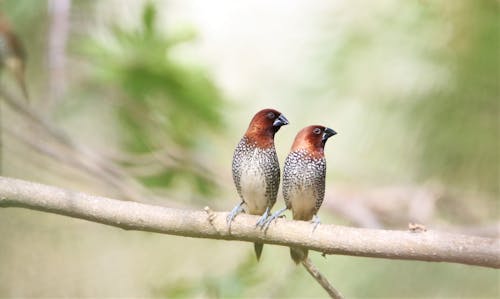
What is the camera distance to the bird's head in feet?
4.61

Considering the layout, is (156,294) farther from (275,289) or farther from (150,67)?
(150,67)

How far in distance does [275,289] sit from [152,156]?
0.95 m

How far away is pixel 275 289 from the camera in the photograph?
2.62 metres

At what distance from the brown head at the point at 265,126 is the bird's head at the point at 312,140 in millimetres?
52

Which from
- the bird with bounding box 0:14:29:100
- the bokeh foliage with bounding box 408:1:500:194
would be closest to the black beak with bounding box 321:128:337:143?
the bokeh foliage with bounding box 408:1:500:194

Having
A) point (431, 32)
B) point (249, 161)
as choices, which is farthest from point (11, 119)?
point (249, 161)

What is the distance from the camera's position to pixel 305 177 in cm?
146

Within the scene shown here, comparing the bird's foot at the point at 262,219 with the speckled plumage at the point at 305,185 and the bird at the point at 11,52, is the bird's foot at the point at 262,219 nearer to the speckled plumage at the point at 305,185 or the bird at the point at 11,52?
the speckled plumage at the point at 305,185

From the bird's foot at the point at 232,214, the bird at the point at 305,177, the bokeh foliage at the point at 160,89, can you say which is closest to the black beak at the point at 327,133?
the bird at the point at 305,177

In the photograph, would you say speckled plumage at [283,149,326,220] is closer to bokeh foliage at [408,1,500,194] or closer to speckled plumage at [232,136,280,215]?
speckled plumage at [232,136,280,215]

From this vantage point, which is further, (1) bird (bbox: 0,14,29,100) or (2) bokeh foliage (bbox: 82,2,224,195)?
(2) bokeh foliage (bbox: 82,2,224,195)

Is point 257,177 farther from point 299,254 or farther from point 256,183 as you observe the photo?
point 299,254

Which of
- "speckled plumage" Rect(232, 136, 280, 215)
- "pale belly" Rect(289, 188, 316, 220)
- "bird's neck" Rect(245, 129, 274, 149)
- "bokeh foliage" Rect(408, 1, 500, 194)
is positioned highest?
"bokeh foliage" Rect(408, 1, 500, 194)

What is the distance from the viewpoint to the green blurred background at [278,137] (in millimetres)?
2840
